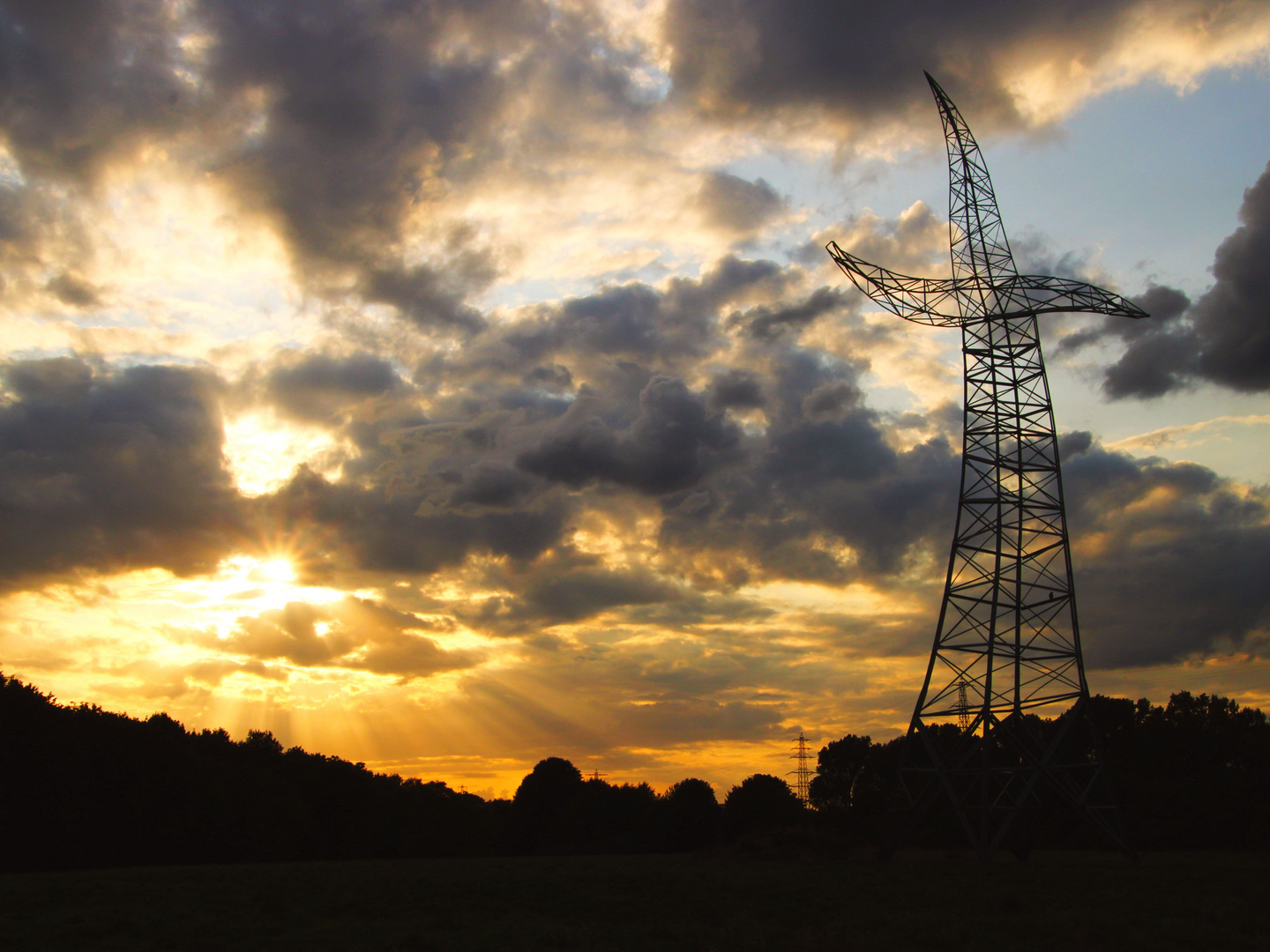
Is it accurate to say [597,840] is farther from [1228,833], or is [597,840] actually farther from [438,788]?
[1228,833]

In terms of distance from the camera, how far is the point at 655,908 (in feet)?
93.5

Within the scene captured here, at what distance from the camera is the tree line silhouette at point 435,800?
5600 centimetres

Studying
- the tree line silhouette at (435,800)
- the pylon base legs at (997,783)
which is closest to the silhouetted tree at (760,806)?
the tree line silhouette at (435,800)

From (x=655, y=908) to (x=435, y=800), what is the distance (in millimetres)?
85296

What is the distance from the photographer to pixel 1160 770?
89750mm

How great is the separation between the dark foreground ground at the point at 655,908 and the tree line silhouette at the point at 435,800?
16053 millimetres

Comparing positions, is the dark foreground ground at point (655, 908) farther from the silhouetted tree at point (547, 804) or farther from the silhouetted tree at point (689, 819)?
the silhouetted tree at point (547, 804)

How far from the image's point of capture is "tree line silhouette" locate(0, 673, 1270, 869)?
56000 millimetres

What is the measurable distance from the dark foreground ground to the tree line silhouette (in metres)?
16.1

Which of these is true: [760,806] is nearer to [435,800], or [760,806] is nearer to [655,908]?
[435,800]

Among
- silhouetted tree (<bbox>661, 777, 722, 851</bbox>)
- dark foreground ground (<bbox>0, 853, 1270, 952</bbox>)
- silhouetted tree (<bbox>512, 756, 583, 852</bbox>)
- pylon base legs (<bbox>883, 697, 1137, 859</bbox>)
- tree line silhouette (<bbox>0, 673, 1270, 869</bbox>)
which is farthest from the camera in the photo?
silhouetted tree (<bbox>512, 756, 583, 852</bbox>)

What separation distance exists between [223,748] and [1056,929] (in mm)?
89605

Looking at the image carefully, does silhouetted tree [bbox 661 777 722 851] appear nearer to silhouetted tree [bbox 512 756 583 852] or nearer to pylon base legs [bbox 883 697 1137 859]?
silhouetted tree [bbox 512 756 583 852]

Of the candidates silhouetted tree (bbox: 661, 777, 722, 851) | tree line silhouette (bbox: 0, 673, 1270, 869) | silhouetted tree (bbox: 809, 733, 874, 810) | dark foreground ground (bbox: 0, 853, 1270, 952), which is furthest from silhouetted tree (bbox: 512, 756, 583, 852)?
dark foreground ground (bbox: 0, 853, 1270, 952)
